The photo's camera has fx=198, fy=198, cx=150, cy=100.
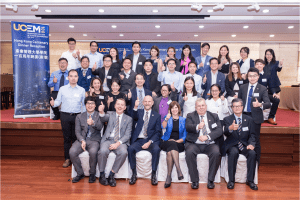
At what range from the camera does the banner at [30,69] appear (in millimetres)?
4281

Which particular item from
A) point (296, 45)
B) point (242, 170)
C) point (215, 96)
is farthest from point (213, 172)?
point (296, 45)

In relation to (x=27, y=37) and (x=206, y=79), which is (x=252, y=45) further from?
(x=27, y=37)

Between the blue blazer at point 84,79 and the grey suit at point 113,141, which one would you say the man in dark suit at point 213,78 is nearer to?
the grey suit at point 113,141

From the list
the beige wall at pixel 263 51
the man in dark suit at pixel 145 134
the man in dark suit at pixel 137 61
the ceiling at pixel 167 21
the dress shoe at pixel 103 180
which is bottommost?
the dress shoe at pixel 103 180

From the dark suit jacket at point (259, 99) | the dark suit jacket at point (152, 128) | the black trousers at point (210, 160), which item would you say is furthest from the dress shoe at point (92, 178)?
the dark suit jacket at point (259, 99)

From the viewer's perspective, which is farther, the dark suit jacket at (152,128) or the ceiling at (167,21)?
the ceiling at (167,21)

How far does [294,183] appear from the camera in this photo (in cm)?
310

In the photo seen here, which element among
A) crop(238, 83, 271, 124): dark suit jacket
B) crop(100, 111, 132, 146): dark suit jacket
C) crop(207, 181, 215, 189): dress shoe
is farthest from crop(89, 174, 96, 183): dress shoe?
crop(238, 83, 271, 124): dark suit jacket

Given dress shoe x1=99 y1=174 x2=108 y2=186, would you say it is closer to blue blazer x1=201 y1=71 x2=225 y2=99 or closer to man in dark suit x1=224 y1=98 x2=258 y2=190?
man in dark suit x1=224 y1=98 x2=258 y2=190

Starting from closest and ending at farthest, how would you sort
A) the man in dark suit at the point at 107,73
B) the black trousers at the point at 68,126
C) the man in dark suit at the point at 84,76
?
the black trousers at the point at 68,126 → the man in dark suit at the point at 107,73 → the man in dark suit at the point at 84,76

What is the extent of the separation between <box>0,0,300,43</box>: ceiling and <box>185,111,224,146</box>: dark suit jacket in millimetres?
3543

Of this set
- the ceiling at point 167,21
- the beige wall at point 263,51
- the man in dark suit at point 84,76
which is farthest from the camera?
the beige wall at point 263,51

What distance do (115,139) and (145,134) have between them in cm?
49

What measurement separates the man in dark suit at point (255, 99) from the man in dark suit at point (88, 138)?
253 centimetres
